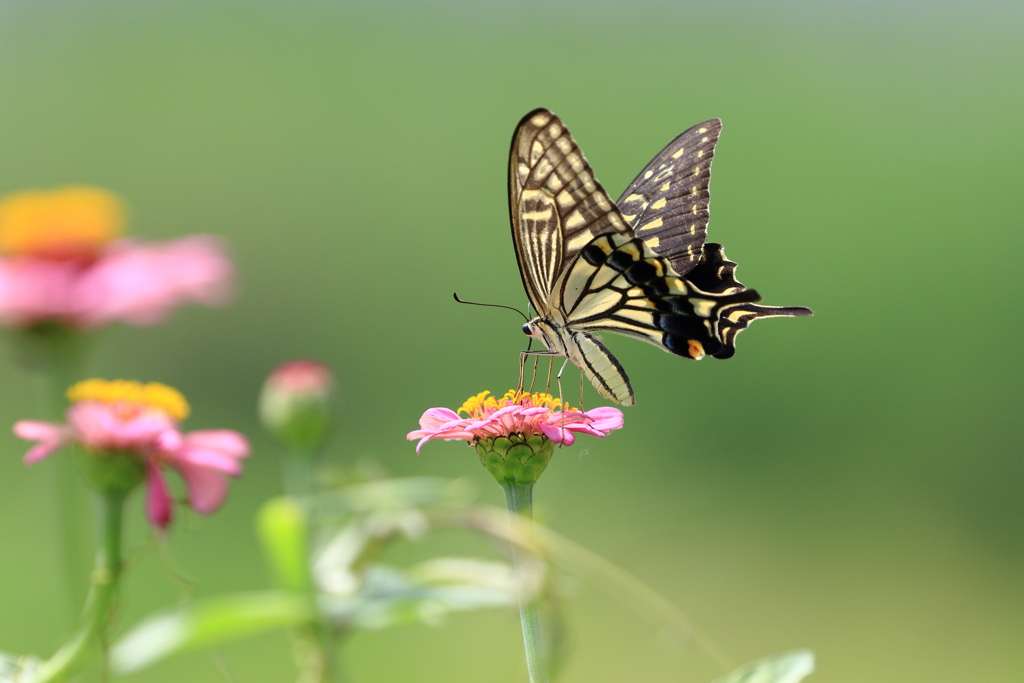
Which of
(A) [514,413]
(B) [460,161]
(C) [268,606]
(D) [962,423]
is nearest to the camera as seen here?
(C) [268,606]

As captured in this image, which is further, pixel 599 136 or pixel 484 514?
pixel 599 136

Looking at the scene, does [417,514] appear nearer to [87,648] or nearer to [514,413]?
[87,648]

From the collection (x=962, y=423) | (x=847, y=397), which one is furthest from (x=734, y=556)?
(x=962, y=423)

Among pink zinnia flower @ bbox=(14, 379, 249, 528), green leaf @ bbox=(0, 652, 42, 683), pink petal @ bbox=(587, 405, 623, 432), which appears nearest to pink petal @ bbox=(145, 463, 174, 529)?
pink zinnia flower @ bbox=(14, 379, 249, 528)

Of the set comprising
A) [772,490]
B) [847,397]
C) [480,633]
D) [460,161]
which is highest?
[460,161]

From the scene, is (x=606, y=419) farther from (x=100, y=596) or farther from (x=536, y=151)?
(x=100, y=596)

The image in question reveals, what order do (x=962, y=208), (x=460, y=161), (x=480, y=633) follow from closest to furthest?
(x=480, y=633)
(x=962, y=208)
(x=460, y=161)

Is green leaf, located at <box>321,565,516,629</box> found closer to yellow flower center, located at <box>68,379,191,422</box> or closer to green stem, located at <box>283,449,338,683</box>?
green stem, located at <box>283,449,338,683</box>
